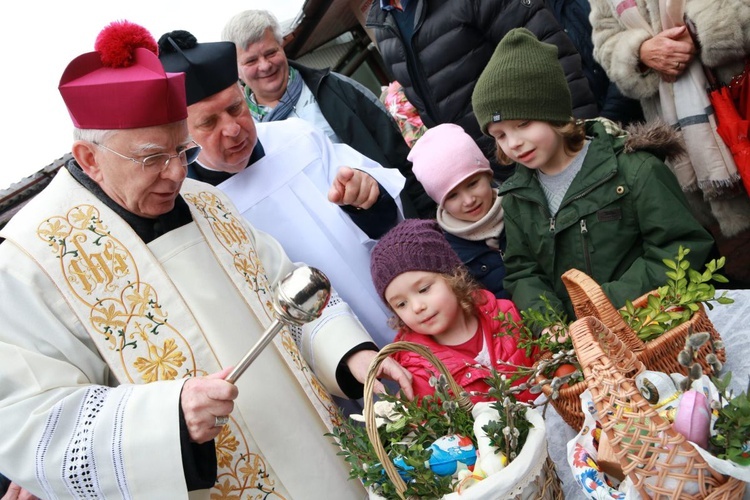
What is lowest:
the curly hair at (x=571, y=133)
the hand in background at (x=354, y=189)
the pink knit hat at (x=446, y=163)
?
the curly hair at (x=571, y=133)

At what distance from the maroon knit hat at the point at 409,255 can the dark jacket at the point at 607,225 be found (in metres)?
0.29

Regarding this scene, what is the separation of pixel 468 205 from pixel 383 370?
3.29 ft

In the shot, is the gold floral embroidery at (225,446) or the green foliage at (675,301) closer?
the green foliage at (675,301)

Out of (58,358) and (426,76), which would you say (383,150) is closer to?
(426,76)

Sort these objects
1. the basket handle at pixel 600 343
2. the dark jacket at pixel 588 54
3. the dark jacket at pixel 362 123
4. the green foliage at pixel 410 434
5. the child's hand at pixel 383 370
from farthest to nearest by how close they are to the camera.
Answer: the dark jacket at pixel 588 54
the dark jacket at pixel 362 123
the child's hand at pixel 383 370
the green foliage at pixel 410 434
the basket handle at pixel 600 343

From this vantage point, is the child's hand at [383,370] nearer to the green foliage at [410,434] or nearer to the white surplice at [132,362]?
the white surplice at [132,362]

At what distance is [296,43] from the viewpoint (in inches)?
328

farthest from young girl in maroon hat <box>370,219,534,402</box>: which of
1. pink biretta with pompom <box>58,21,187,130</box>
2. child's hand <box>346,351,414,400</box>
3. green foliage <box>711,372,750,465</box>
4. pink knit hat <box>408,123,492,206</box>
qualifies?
green foliage <box>711,372,750,465</box>

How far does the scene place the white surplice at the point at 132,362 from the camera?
1.51 meters

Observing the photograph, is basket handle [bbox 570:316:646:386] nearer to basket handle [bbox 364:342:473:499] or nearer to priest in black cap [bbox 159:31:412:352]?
basket handle [bbox 364:342:473:499]

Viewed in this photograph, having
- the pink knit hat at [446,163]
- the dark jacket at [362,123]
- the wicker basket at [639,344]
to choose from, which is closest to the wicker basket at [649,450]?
the wicker basket at [639,344]

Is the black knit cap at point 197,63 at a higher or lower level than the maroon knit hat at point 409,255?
higher

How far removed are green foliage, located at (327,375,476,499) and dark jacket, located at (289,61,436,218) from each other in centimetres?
168

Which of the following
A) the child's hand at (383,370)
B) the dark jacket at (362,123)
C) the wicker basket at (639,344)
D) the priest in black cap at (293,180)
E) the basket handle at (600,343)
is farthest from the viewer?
the dark jacket at (362,123)
